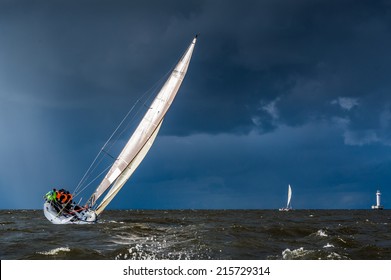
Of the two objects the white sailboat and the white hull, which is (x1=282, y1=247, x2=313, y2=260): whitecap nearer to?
the white sailboat

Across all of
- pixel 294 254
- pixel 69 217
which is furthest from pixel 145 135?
pixel 294 254

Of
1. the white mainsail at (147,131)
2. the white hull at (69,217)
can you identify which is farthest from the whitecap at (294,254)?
the white hull at (69,217)

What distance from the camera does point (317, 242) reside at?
2705cm

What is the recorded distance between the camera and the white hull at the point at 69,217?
43.2m

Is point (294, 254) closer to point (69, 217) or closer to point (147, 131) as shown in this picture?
point (147, 131)

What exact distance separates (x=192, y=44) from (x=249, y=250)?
23.0 m

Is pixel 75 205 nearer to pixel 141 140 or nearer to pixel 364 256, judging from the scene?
pixel 141 140

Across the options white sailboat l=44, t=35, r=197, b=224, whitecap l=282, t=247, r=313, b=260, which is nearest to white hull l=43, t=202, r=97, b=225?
white sailboat l=44, t=35, r=197, b=224

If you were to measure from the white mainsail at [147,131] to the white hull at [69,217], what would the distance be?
15.3ft

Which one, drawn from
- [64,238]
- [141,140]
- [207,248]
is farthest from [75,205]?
[207,248]

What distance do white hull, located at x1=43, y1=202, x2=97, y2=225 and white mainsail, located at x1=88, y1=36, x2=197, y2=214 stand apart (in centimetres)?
465

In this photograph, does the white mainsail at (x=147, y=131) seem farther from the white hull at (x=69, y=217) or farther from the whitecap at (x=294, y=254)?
the whitecap at (x=294, y=254)

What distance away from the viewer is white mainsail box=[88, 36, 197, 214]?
39688 mm

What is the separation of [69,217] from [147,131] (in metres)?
12.2
